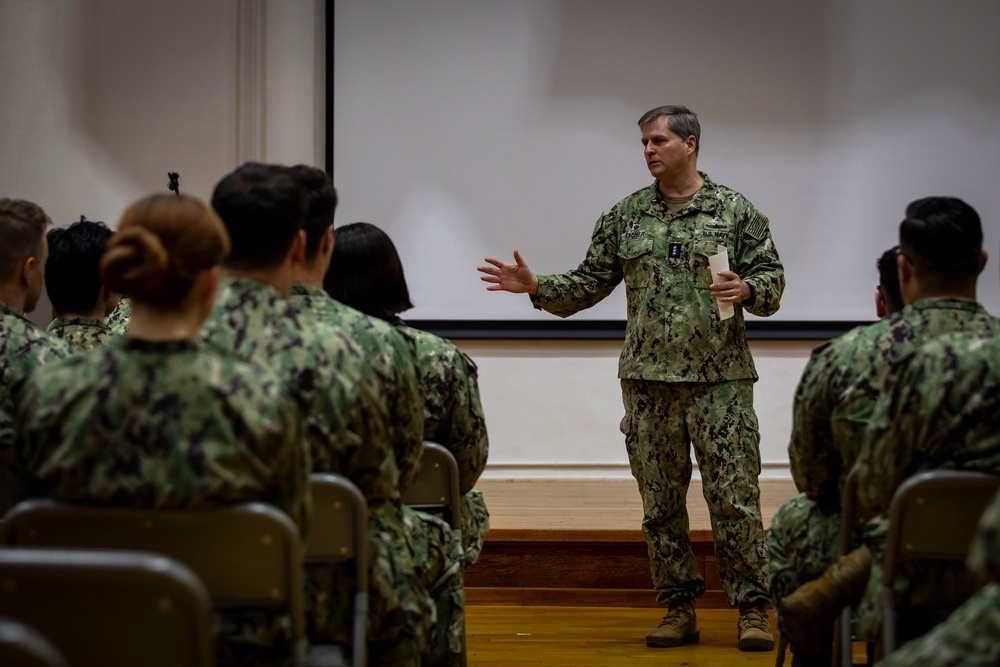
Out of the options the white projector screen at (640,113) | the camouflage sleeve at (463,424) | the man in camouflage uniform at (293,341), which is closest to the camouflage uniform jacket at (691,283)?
the camouflage sleeve at (463,424)

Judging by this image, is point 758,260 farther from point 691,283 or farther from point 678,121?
point 678,121

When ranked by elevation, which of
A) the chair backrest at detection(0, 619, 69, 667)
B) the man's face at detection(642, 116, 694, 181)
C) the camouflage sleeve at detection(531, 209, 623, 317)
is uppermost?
the man's face at detection(642, 116, 694, 181)

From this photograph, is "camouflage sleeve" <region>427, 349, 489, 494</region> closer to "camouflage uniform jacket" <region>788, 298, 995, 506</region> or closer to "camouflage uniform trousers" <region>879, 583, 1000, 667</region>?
"camouflage uniform jacket" <region>788, 298, 995, 506</region>

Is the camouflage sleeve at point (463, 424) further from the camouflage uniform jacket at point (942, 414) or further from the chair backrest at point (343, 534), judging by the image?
the camouflage uniform jacket at point (942, 414)

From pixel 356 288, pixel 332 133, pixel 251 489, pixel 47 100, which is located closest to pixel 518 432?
pixel 332 133

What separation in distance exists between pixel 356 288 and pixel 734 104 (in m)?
3.38

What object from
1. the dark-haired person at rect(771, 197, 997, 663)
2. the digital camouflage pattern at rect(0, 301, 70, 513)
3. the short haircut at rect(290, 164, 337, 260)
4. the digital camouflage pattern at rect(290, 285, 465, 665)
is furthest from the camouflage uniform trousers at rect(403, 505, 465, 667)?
the digital camouflage pattern at rect(0, 301, 70, 513)

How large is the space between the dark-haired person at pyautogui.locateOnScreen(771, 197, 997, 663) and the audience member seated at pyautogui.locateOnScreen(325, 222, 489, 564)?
0.74 m

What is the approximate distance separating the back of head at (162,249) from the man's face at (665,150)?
215 cm

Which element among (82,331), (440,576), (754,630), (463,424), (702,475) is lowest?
(754,630)

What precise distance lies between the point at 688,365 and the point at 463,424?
1.02 m

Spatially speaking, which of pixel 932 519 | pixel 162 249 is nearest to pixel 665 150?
pixel 932 519

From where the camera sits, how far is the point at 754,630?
3225mm

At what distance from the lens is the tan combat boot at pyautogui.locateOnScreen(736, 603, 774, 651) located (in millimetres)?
3203
